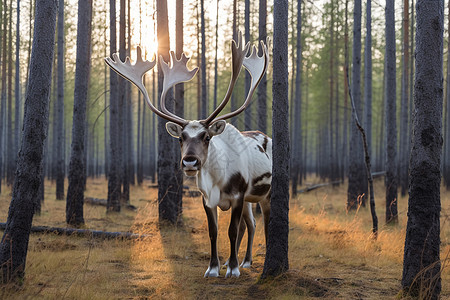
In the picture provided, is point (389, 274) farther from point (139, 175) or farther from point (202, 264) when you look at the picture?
point (139, 175)

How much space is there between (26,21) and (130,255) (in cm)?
1865

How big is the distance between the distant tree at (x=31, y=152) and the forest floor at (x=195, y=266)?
0.39 metres

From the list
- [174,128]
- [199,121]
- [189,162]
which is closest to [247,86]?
[199,121]

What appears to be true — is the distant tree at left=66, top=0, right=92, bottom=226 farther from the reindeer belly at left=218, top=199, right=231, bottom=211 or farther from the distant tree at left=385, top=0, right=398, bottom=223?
the distant tree at left=385, top=0, right=398, bottom=223

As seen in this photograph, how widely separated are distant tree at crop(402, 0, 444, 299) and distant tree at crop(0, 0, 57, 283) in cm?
400

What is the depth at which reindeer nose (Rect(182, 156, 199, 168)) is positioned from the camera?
514 centimetres

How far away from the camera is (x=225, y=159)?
6.11 m

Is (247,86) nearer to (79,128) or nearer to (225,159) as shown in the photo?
(79,128)

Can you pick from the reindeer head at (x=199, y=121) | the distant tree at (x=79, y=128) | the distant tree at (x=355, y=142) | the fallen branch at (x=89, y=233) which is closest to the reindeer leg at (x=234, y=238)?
the reindeer head at (x=199, y=121)

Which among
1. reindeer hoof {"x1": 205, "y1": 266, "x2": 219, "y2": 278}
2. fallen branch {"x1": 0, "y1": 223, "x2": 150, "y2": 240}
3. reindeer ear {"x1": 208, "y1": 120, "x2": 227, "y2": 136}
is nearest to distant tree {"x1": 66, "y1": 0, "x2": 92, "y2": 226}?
fallen branch {"x1": 0, "y1": 223, "x2": 150, "y2": 240}

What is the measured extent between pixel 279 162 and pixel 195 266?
2.32 m

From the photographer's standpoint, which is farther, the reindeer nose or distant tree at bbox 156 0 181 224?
distant tree at bbox 156 0 181 224

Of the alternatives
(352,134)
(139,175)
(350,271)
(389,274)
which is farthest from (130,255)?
(139,175)

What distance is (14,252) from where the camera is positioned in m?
4.66
